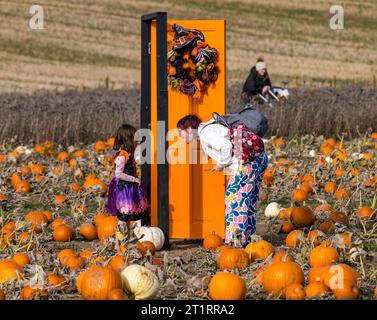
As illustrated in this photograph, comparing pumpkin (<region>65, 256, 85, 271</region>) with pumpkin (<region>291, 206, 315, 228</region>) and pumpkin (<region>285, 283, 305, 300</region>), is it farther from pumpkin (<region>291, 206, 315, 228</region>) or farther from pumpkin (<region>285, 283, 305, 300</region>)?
pumpkin (<region>291, 206, 315, 228</region>)

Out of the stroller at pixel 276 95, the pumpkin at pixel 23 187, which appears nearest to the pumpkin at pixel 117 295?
the pumpkin at pixel 23 187

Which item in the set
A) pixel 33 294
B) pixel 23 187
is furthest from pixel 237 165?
pixel 23 187

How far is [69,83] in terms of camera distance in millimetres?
33062

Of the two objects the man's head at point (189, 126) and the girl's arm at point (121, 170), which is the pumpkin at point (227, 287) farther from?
the man's head at point (189, 126)

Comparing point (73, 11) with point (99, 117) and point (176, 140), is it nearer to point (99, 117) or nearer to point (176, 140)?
point (99, 117)

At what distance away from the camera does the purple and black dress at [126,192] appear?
29.1ft

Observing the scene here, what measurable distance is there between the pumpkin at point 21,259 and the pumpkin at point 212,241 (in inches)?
67.7

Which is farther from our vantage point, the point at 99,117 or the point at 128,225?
the point at 99,117

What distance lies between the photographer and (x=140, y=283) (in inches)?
270

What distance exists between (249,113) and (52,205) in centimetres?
366

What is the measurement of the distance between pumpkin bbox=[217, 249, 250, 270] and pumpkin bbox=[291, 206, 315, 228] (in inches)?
72.9
